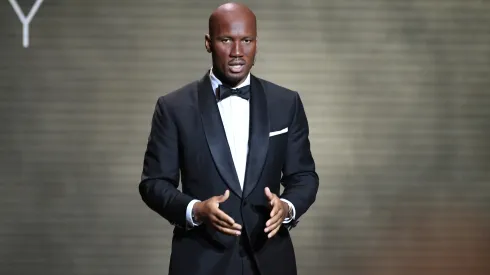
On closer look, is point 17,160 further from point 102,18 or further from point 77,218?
point 102,18

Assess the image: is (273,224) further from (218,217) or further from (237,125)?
(237,125)

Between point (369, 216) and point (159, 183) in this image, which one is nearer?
point (159, 183)

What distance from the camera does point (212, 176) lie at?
1703mm

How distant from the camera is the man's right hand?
5.06 feet

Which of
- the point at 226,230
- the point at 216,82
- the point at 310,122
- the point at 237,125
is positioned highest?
the point at 216,82

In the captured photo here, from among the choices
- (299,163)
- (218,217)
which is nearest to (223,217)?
(218,217)

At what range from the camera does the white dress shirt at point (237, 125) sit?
5.65 feet

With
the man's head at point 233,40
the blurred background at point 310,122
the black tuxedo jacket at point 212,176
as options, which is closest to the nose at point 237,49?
the man's head at point 233,40

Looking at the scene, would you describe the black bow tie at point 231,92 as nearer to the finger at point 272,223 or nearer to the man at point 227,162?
the man at point 227,162

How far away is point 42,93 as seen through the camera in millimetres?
3227

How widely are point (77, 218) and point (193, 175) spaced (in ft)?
5.53

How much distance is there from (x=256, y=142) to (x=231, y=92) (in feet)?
0.46

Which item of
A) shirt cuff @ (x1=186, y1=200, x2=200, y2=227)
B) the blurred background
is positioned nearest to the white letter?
the blurred background

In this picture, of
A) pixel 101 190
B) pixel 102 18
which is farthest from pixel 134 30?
pixel 101 190
